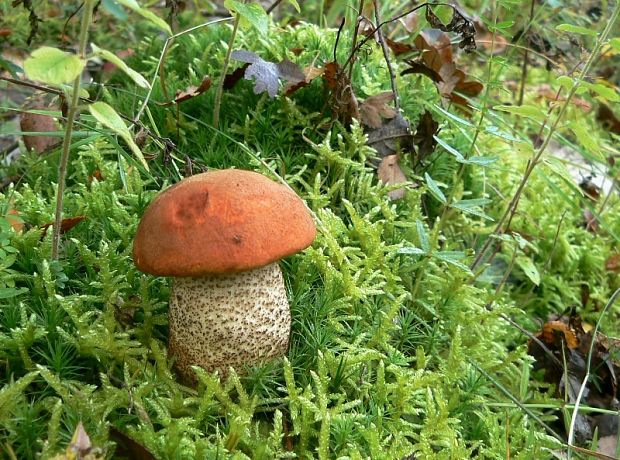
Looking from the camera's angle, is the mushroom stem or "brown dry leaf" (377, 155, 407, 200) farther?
"brown dry leaf" (377, 155, 407, 200)

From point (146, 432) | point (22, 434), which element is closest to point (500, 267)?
point (146, 432)

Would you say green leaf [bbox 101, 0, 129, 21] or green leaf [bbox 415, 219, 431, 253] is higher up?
green leaf [bbox 101, 0, 129, 21]

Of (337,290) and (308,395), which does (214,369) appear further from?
(337,290)

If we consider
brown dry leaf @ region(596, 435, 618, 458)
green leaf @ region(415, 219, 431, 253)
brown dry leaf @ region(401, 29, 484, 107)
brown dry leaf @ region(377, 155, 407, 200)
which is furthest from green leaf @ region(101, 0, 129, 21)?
brown dry leaf @ region(596, 435, 618, 458)

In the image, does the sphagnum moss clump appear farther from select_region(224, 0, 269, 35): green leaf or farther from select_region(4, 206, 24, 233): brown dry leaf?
select_region(224, 0, 269, 35): green leaf

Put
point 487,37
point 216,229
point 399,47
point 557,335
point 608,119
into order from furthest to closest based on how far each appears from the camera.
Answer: point 487,37 < point 608,119 < point 399,47 < point 557,335 < point 216,229

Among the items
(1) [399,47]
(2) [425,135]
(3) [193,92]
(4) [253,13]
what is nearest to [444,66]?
(1) [399,47]

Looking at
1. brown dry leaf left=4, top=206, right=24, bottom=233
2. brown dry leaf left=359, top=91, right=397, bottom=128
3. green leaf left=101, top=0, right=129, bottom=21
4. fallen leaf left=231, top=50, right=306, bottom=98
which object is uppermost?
green leaf left=101, top=0, right=129, bottom=21

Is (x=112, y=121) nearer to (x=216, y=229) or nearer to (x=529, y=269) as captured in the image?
(x=216, y=229)
